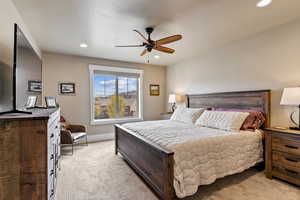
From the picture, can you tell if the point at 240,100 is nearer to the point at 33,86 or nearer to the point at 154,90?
the point at 154,90

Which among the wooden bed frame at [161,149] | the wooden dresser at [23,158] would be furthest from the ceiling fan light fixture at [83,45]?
the wooden dresser at [23,158]

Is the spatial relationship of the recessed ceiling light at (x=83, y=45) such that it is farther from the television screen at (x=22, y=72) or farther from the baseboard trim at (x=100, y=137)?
the baseboard trim at (x=100, y=137)

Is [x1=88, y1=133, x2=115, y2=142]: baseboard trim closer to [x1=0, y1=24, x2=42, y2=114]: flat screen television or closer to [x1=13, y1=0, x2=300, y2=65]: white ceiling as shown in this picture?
[x1=13, y1=0, x2=300, y2=65]: white ceiling

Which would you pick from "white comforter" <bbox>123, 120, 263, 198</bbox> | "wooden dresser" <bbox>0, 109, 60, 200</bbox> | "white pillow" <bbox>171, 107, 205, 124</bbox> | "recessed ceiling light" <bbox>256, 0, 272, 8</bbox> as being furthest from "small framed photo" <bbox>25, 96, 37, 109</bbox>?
"recessed ceiling light" <bbox>256, 0, 272, 8</bbox>

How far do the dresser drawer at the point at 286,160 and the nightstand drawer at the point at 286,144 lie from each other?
0.20ft

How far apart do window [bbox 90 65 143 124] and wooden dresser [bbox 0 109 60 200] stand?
3.39m

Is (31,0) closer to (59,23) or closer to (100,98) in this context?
(59,23)

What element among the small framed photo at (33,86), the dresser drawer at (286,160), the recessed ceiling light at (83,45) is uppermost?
the recessed ceiling light at (83,45)

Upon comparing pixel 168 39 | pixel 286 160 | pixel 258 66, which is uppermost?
pixel 168 39

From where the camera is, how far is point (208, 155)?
1969 millimetres

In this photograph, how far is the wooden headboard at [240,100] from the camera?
2752mm

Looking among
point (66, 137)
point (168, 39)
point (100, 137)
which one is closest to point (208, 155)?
point (168, 39)

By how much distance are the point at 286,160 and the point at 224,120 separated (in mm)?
984

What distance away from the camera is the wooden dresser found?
43.4 inches
